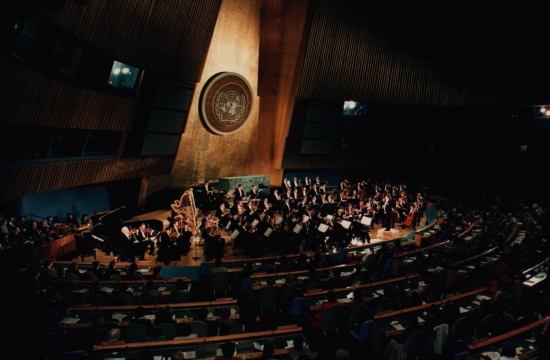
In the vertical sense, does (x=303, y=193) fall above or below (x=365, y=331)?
above

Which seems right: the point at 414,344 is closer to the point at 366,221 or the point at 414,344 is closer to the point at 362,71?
the point at 366,221

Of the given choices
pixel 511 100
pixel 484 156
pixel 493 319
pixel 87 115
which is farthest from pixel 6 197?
pixel 484 156

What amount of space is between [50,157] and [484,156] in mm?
26535

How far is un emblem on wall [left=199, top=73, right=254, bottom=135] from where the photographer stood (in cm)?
1822

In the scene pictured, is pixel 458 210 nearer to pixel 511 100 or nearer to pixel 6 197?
pixel 511 100

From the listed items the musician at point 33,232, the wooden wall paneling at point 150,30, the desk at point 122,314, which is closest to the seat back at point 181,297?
the desk at point 122,314

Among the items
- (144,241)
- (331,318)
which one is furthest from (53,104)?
(331,318)

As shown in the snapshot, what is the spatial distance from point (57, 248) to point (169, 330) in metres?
7.32

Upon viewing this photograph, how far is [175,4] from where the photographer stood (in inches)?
546

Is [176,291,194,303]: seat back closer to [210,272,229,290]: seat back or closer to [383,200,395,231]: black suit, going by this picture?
[210,272,229,290]: seat back

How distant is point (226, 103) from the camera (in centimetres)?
1889

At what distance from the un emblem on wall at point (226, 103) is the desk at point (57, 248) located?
26.7 ft

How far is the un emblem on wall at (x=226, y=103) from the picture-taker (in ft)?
59.8

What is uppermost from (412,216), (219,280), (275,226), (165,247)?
(412,216)
